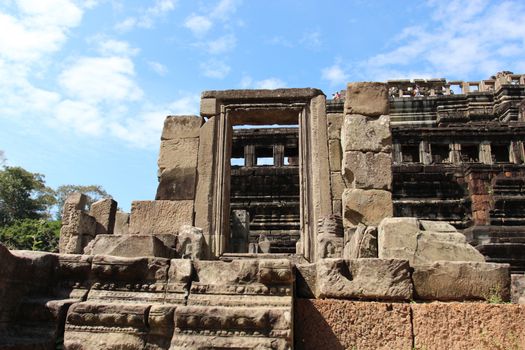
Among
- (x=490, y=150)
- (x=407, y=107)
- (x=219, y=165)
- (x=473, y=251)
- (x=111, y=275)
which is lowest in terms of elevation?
(x=111, y=275)

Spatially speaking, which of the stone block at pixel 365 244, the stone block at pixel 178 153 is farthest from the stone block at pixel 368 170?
the stone block at pixel 178 153

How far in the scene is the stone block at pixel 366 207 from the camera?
6.47 metres

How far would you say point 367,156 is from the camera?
6.67m

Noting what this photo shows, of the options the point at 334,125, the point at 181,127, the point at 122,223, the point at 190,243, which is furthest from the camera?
the point at 122,223

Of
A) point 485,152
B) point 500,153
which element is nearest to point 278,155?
point 485,152

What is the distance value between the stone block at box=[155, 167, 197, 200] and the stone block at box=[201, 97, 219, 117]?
38.3 inches

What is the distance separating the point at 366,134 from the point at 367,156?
0.32 m

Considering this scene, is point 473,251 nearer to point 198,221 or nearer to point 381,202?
point 381,202

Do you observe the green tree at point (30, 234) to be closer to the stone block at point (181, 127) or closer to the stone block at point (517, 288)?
the stone block at point (181, 127)

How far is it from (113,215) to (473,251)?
7511mm

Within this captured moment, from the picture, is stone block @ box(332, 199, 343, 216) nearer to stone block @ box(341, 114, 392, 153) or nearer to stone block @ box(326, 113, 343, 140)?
stone block @ box(341, 114, 392, 153)

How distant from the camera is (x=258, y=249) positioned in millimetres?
11523

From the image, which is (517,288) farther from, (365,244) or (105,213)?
(105,213)

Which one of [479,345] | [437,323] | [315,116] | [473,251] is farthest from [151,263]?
[315,116]
